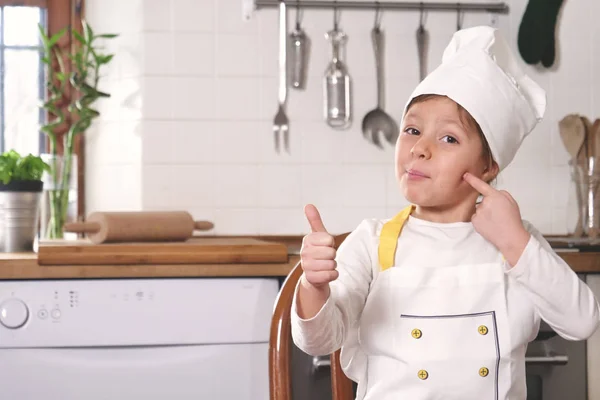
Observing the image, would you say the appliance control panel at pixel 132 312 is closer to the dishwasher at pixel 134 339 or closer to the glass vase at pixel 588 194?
the dishwasher at pixel 134 339

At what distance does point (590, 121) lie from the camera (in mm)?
2428

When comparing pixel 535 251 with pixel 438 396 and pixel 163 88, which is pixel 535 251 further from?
pixel 163 88

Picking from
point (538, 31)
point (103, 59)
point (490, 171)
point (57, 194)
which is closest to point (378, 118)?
point (538, 31)

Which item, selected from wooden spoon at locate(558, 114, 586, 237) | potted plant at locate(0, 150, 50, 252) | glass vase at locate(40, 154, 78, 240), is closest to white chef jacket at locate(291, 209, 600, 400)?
potted plant at locate(0, 150, 50, 252)

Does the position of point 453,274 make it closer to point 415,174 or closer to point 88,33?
point 415,174

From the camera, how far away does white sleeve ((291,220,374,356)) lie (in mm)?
1039

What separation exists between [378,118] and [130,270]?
950mm

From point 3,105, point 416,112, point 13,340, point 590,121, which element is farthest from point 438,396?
point 3,105

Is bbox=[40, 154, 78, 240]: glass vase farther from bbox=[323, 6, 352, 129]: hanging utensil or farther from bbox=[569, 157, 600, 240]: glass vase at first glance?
bbox=[569, 157, 600, 240]: glass vase

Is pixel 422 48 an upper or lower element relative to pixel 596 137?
upper

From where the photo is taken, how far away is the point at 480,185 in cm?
113

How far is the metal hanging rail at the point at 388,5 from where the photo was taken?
7.84 ft

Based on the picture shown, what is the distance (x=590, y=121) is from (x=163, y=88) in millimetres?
1173

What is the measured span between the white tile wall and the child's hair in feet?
3.90
